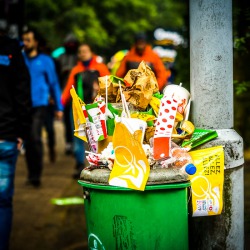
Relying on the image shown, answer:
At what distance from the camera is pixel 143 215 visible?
303cm

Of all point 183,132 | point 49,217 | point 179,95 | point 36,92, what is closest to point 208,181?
point 183,132

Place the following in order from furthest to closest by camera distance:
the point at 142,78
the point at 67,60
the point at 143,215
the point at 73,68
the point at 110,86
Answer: the point at 67,60
the point at 73,68
the point at 110,86
the point at 142,78
the point at 143,215

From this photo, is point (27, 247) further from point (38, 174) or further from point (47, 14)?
point (47, 14)

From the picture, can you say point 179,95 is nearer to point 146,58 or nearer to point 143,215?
point 143,215

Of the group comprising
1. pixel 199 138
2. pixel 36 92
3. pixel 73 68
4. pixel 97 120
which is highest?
pixel 73 68

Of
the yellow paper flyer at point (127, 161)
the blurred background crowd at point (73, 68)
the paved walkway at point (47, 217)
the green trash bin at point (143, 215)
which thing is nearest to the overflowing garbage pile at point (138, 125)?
the yellow paper flyer at point (127, 161)

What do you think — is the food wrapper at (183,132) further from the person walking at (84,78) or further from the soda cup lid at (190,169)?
the person walking at (84,78)

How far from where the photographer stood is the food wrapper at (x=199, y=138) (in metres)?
3.38

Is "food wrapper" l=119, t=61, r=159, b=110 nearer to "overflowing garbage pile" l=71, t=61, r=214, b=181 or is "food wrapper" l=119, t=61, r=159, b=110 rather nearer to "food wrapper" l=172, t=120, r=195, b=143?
"overflowing garbage pile" l=71, t=61, r=214, b=181

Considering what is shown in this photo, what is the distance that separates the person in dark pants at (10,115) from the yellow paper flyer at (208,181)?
5.46ft

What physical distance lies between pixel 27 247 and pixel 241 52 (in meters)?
2.67

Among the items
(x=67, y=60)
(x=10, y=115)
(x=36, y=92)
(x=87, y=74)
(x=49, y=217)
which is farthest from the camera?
(x=67, y=60)

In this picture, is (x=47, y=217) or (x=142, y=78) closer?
(x=142, y=78)

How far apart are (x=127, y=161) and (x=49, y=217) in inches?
129
